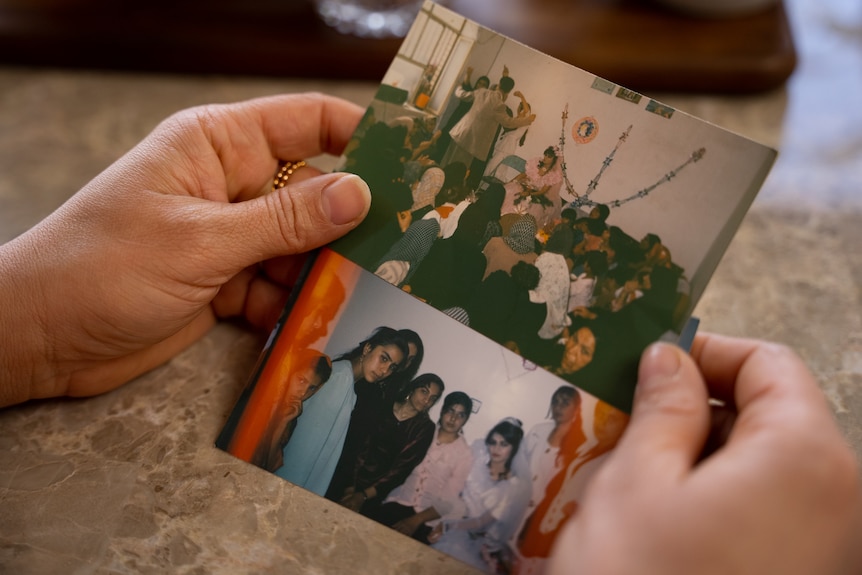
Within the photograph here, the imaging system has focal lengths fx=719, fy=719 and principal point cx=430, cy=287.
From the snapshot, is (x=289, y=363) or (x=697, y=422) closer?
(x=697, y=422)

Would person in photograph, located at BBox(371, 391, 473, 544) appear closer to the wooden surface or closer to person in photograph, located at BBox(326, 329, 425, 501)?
person in photograph, located at BBox(326, 329, 425, 501)

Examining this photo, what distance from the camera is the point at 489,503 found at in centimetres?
64

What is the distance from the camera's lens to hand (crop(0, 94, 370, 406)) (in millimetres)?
669

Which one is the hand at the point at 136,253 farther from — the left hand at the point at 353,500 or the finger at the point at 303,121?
the left hand at the point at 353,500

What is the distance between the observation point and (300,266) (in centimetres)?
80

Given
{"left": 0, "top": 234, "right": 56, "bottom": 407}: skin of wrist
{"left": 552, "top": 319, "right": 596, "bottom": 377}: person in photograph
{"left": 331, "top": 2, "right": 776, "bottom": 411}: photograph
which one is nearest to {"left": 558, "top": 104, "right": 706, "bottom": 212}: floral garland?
{"left": 331, "top": 2, "right": 776, "bottom": 411}: photograph

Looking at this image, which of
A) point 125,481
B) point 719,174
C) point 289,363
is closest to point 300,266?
point 289,363

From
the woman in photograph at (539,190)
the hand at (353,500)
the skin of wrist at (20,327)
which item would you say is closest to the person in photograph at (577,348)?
the woman in photograph at (539,190)

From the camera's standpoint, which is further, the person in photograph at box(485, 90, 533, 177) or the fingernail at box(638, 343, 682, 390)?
the person in photograph at box(485, 90, 533, 177)

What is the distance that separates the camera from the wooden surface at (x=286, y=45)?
3.66 feet

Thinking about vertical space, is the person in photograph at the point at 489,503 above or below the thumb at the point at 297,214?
below

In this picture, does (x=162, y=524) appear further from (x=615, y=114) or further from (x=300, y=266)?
(x=615, y=114)

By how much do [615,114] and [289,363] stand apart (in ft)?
1.26

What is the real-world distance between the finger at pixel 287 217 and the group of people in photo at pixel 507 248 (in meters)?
0.03
